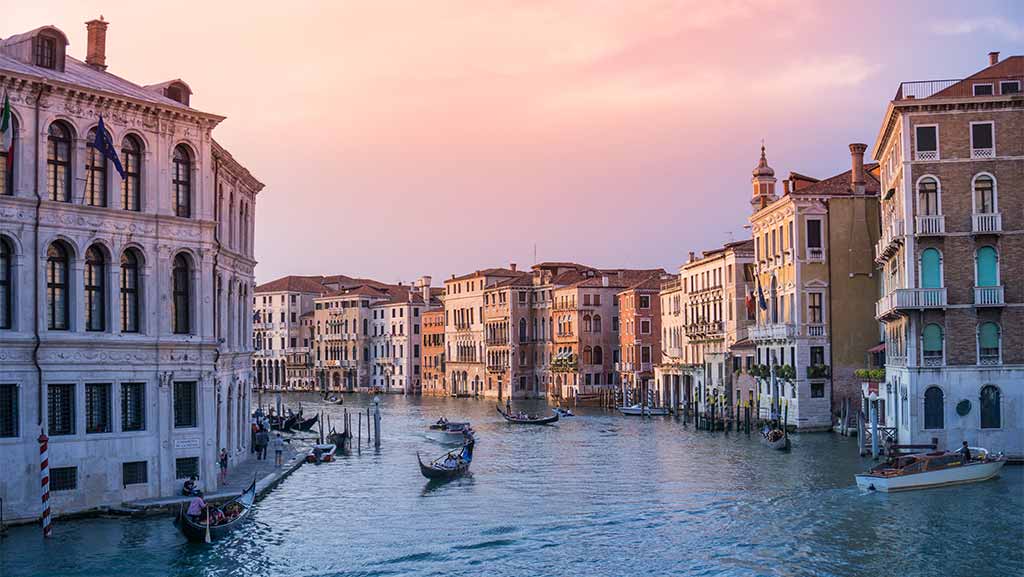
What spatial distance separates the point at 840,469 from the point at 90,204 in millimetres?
19061

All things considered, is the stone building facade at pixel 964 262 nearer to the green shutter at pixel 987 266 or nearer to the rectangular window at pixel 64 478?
the green shutter at pixel 987 266

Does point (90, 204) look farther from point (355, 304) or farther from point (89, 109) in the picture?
point (355, 304)

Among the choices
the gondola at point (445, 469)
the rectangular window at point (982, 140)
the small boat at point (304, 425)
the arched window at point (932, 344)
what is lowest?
the gondola at point (445, 469)

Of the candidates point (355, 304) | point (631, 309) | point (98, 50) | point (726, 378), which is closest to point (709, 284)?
point (726, 378)

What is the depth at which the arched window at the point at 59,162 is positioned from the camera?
801 inches

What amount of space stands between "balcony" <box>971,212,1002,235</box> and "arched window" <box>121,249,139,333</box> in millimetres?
19522

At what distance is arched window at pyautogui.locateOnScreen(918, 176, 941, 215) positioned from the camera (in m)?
29.2

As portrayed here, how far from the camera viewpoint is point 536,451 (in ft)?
127

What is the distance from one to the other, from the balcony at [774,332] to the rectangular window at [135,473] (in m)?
25.7

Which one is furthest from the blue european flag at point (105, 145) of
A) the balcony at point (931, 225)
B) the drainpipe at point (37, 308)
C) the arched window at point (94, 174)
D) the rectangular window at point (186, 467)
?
the balcony at point (931, 225)

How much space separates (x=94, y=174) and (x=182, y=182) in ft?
6.03

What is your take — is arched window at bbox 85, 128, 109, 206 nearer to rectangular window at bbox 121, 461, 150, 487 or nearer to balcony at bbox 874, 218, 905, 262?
rectangular window at bbox 121, 461, 150, 487

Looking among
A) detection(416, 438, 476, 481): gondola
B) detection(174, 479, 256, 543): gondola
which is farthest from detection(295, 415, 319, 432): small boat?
detection(174, 479, 256, 543): gondola

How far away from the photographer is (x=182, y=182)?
2242 centimetres
